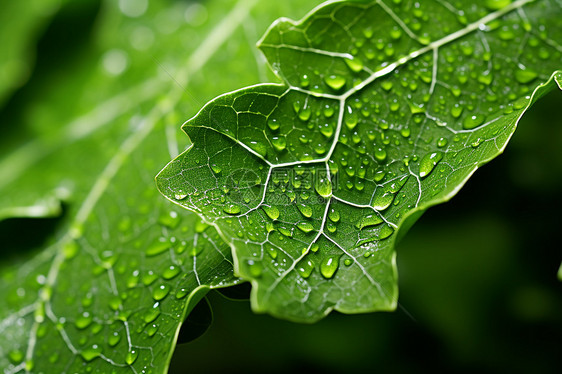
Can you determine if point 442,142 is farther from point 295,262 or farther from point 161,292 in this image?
point 161,292

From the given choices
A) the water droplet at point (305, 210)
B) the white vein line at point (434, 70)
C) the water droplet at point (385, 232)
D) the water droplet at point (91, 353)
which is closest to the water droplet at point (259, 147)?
the water droplet at point (305, 210)

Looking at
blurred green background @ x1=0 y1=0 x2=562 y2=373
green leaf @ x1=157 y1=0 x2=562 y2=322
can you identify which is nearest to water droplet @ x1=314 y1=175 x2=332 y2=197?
green leaf @ x1=157 y1=0 x2=562 y2=322

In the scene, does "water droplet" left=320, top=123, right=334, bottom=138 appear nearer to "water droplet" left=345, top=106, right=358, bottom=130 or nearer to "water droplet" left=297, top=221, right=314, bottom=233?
"water droplet" left=345, top=106, right=358, bottom=130

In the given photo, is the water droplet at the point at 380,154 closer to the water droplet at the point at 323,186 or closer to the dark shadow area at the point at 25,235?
the water droplet at the point at 323,186

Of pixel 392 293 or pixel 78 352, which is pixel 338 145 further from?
pixel 78 352

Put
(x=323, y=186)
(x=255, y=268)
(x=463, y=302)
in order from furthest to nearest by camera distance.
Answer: (x=463, y=302)
(x=323, y=186)
(x=255, y=268)

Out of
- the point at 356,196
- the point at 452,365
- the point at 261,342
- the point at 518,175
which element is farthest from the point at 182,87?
the point at 452,365

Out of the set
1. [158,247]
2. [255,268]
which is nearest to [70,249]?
[158,247]
